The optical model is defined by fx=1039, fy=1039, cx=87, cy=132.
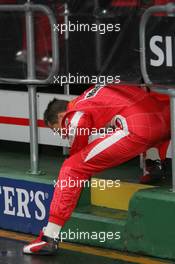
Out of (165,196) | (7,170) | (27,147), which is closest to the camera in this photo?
(165,196)

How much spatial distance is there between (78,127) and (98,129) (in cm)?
28

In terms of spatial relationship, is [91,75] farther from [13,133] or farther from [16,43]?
[13,133]

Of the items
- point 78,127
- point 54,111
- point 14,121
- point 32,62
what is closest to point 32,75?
point 32,62

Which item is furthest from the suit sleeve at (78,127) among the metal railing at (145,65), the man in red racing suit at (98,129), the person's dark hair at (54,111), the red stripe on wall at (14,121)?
the red stripe on wall at (14,121)

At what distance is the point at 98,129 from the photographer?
25.6 feet

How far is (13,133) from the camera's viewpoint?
9797 millimetres

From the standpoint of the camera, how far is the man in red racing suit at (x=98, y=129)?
298 inches

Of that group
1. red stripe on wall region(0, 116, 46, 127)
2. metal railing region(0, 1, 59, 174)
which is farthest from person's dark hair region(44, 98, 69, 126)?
red stripe on wall region(0, 116, 46, 127)

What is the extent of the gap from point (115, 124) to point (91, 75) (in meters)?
0.71

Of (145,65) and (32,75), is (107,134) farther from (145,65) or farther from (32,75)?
(32,75)

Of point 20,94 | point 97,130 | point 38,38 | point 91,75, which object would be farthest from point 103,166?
point 20,94

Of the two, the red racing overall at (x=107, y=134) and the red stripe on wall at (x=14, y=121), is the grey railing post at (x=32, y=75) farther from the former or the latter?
the red stripe on wall at (x=14, y=121)

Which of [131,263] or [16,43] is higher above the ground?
[16,43]

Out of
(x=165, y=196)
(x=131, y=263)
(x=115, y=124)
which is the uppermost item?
(x=115, y=124)
